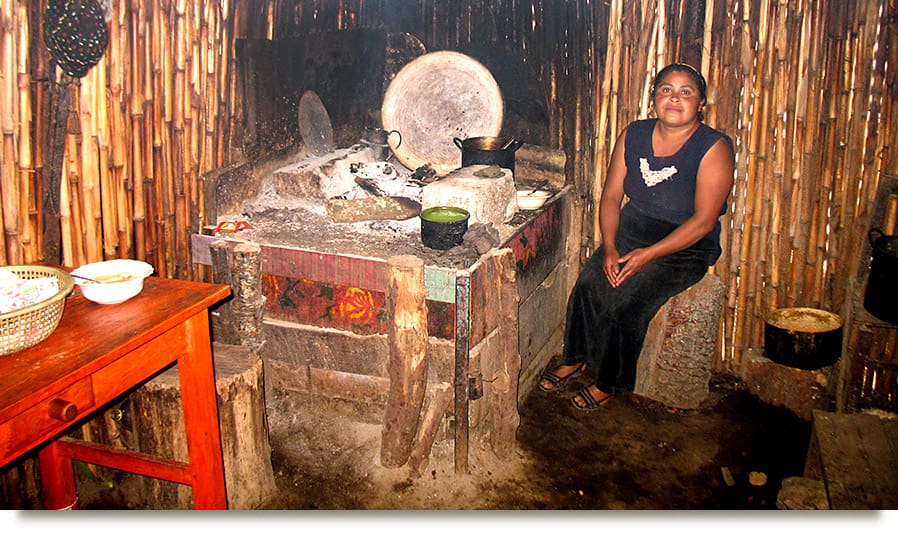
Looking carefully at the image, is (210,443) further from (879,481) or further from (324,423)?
(879,481)

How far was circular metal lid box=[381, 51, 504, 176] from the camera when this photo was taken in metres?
4.54

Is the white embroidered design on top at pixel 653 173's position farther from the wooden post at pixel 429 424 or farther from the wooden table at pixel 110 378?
the wooden table at pixel 110 378

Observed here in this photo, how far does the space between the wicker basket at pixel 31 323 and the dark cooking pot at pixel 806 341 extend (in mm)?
3368

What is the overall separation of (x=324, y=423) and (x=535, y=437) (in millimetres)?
1058

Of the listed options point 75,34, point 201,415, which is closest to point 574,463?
point 201,415

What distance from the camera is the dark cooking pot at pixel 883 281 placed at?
3.43 metres

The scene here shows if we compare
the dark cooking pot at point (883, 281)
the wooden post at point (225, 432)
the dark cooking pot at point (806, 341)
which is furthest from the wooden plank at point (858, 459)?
the wooden post at point (225, 432)

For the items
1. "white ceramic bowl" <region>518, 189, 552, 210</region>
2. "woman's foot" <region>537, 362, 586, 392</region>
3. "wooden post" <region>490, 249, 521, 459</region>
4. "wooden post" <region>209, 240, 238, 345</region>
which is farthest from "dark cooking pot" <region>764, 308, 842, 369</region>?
"wooden post" <region>209, 240, 238, 345</region>

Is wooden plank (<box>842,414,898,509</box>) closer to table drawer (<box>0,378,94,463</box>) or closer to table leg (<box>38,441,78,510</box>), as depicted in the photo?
table drawer (<box>0,378,94,463</box>)

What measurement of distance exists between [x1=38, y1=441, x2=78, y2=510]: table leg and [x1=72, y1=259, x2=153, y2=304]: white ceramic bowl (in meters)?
0.85

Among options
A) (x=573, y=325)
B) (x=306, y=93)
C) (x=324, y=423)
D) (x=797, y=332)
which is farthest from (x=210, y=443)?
(x=797, y=332)

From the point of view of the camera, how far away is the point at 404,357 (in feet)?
10.3

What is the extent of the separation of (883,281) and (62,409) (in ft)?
11.3

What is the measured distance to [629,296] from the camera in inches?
149
